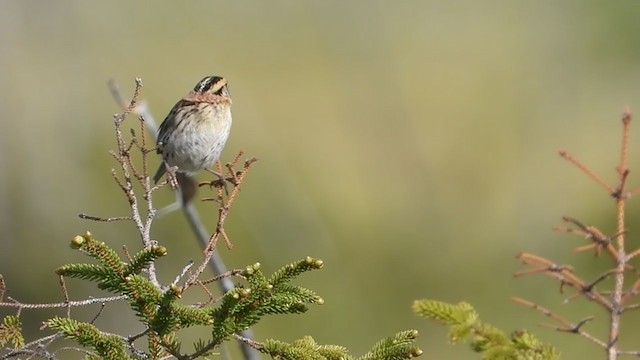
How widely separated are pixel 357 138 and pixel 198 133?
39.7 ft

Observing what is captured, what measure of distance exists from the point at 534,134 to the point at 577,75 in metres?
3.72

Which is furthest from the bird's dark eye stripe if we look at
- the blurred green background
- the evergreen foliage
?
the blurred green background

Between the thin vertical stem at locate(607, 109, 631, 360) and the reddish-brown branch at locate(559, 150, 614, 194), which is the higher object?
the reddish-brown branch at locate(559, 150, 614, 194)

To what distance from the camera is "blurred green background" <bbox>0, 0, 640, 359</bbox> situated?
33.4ft

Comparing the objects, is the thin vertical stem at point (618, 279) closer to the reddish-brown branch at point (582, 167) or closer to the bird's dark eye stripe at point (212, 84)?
the reddish-brown branch at point (582, 167)

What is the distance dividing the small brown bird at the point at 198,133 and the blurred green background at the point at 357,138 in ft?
10.3

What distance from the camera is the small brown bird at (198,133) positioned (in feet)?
10.4

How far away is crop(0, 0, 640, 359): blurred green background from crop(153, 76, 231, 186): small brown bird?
314 centimetres

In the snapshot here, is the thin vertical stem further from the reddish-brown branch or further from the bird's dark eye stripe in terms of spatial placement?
the bird's dark eye stripe

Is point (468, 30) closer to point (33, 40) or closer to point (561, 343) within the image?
point (33, 40)

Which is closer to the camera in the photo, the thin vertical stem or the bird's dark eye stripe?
the thin vertical stem

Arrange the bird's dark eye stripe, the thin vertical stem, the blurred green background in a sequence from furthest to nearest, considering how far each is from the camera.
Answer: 1. the blurred green background
2. the bird's dark eye stripe
3. the thin vertical stem

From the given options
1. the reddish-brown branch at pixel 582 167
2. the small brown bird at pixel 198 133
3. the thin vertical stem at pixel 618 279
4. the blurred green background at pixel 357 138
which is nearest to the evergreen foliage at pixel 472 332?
the thin vertical stem at pixel 618 279

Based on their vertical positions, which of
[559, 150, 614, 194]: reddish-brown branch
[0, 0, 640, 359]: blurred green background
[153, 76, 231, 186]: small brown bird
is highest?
[0, 0, 640, 359]: blurred green background
